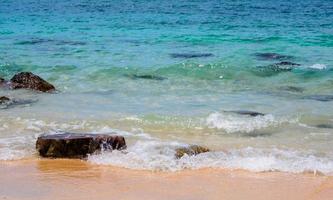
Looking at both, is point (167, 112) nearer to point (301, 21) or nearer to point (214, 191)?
point (214, 191)

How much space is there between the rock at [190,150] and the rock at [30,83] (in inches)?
227

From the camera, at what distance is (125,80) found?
14109 millimetres

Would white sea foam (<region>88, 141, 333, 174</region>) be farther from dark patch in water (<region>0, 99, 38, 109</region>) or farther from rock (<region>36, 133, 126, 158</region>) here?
dark patch in water (<region>0, 99, 38, 109</region>)

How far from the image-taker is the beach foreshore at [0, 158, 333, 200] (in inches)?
227

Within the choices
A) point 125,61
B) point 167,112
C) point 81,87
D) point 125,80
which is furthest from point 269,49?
point 167,112

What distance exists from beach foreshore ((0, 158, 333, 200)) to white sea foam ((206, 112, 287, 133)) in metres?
2.27

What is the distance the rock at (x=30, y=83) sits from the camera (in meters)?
12.4

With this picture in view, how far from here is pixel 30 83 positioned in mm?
12602

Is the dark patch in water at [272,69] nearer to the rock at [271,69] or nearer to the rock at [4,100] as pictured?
the rock at [271,69]

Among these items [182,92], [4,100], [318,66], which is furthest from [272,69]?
[4,100]

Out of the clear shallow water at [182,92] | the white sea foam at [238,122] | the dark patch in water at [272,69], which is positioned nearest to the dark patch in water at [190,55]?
the clear shallow water at [182,92]

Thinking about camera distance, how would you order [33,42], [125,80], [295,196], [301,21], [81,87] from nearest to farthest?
[295,196] → [81,87] → [125,80] → [33,42] → [301,21]

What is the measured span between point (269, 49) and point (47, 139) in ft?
45.1

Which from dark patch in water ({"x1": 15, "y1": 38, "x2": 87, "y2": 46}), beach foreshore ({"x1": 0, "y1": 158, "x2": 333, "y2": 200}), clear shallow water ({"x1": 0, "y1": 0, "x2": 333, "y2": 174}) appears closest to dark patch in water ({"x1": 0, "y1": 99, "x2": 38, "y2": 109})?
clear shallow water ({"x1": 0, "y1": 0, "x2": 333, "y2": 174})
